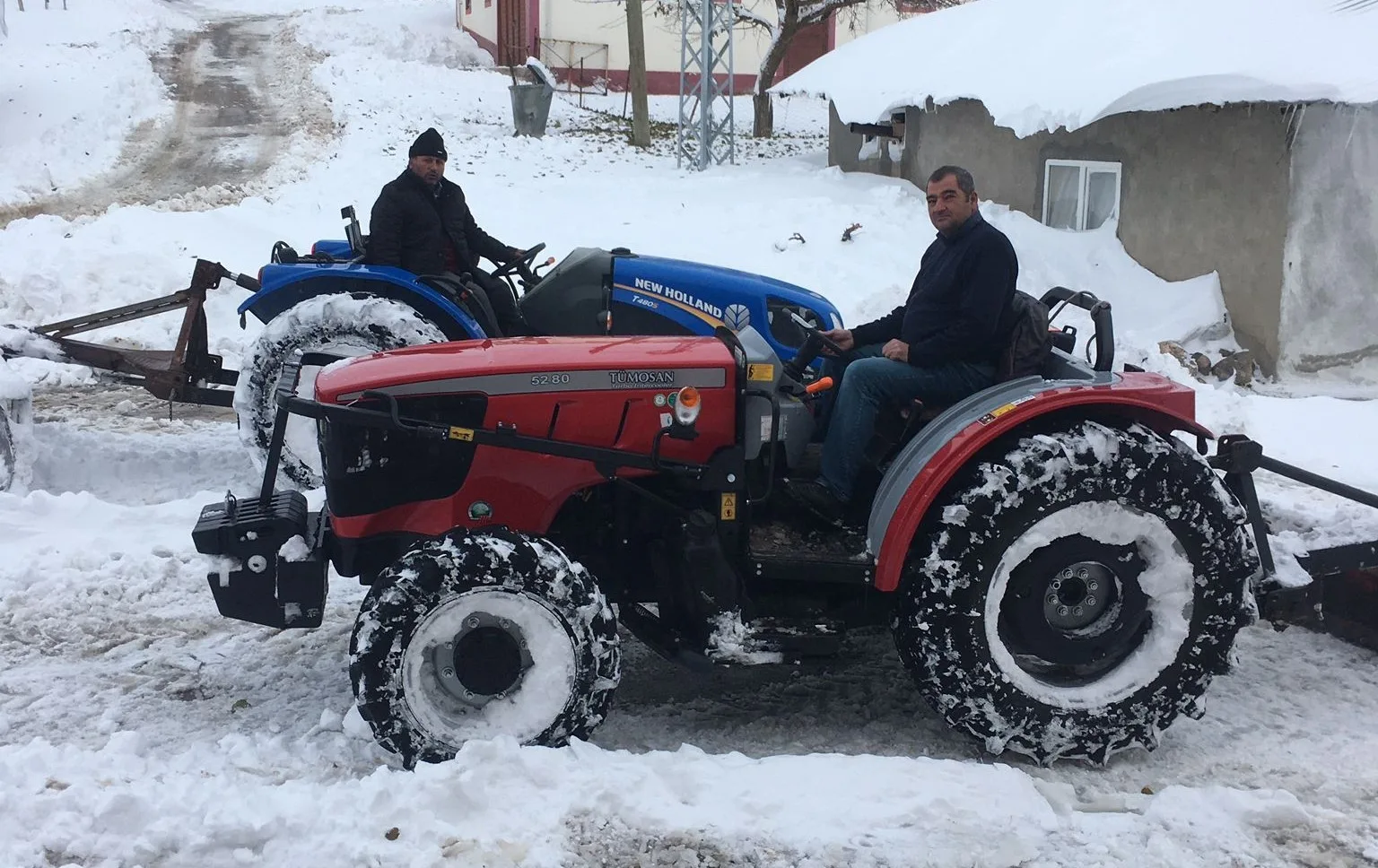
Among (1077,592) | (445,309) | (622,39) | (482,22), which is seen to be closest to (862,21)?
(622,39)

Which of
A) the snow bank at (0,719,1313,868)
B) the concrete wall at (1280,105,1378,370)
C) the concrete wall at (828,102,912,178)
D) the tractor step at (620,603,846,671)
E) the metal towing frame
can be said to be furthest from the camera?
the concrete wall at (828,102,912,178)

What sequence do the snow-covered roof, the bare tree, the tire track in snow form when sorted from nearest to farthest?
the snow-covered roof < the tire track in snow < the bare tree

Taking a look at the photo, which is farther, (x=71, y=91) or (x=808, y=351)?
(x=71, y=91)

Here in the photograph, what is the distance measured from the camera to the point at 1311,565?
13.8ft

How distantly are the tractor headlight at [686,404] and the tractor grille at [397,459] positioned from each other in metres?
0.59

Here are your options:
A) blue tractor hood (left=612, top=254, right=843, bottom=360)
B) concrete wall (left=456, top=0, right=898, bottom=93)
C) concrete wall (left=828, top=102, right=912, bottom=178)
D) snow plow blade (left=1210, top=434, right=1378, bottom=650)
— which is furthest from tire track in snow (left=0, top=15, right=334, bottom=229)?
snow plow blade (left=1210, top=434, right=1378, bottom=650)

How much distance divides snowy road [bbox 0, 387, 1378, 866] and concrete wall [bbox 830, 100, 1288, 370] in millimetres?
5519

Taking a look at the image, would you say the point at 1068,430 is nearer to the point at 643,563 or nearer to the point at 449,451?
the point at 643,563

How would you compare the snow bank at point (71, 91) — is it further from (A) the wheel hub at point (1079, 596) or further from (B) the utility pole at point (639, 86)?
(A) the wheel hub at point (1079, 596)

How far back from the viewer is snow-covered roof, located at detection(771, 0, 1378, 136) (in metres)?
8.96

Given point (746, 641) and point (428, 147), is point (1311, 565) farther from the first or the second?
point (428, 147)

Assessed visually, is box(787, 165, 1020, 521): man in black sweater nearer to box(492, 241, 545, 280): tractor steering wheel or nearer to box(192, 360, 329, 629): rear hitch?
box(192, 360, 329, 629): rear hitch

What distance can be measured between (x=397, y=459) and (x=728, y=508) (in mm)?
1037

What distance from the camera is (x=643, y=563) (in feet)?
13.2
